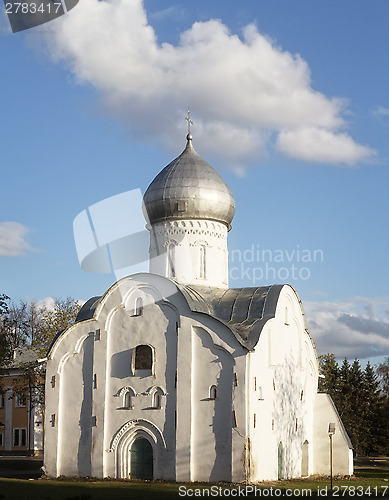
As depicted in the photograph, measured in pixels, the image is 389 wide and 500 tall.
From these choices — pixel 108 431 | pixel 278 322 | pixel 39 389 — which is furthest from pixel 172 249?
pixel 39 389

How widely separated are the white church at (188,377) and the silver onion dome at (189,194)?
0.18ft

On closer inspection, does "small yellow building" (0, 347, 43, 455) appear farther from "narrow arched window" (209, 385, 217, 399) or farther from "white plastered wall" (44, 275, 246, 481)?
"narrow arched window" (209, 385, 217, 399)

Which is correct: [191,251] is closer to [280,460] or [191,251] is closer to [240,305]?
[240,305]

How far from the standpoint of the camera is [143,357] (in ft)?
78.9

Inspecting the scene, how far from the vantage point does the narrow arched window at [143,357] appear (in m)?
24.0

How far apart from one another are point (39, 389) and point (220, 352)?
15780 mm

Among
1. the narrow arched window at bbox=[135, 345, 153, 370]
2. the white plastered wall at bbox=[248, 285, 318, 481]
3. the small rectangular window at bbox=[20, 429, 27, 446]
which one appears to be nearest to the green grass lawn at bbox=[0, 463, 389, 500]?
the white plastered wall at bbox=[248, 285, 318, 481]

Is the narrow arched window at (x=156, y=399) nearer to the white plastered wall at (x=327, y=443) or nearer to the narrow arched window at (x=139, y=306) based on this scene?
the narrow arched window at (x=139, y=306)

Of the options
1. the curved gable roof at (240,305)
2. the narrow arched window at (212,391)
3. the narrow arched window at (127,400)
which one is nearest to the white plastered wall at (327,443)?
the curved gable roof at (240,305)

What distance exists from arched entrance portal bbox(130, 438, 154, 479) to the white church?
0.11ft

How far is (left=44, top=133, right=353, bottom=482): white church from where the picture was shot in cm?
2256

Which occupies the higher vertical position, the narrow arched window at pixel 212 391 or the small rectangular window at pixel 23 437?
the narrow arched window at pixel 212 391

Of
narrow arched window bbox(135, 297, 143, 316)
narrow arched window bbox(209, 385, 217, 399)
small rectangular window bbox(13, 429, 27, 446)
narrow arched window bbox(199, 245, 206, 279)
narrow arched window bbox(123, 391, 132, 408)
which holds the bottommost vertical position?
small rectangular window bbox(13, 429, 27, 446)

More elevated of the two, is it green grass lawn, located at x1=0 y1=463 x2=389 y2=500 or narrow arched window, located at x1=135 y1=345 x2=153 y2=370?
narrow arched window, located at x1=135 y1=345 x2=153 y2=370
